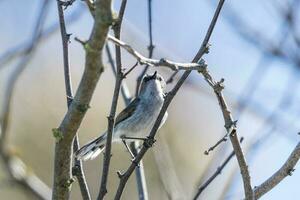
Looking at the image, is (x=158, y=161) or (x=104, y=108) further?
(x=104, y=108)

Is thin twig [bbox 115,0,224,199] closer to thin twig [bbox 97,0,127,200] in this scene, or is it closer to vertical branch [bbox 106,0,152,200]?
thin twig [bbox 97,0,127,200]

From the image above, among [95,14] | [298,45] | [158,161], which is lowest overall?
[95,14]

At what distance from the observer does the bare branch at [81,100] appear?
187 centimetres

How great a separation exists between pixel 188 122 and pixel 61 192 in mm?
7526

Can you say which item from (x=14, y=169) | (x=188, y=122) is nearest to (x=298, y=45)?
(x=14, y=169)

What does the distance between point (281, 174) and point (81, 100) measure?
779 mm

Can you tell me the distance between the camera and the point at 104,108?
9.96m

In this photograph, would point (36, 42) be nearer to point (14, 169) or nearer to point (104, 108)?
point (14, 169)

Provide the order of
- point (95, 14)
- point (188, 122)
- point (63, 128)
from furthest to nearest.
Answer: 1. point (188, 122)
2. point (63, 128)
3. point (95, 14)

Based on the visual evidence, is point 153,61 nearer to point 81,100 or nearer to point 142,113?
point 81,100

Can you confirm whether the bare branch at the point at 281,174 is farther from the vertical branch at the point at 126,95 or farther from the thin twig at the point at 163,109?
the vertical branch at the point at 126,95

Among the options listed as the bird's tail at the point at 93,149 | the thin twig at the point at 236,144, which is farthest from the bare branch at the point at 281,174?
the bird's tail at the point at 93,149

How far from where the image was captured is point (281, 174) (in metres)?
2.42

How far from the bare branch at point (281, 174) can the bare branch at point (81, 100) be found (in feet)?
2.15
